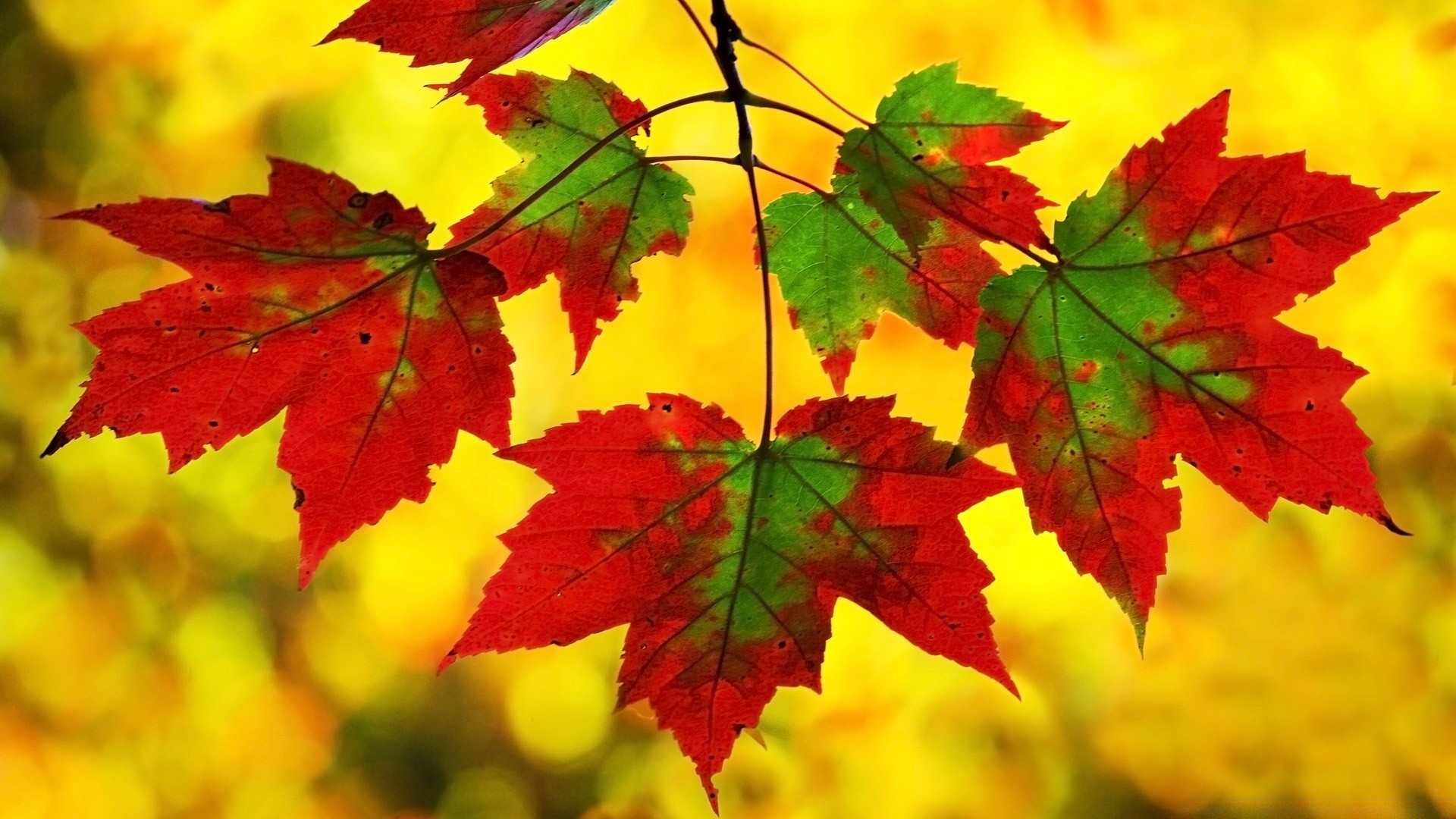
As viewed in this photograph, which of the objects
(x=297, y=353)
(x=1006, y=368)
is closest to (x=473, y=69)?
(x=297, y=353)

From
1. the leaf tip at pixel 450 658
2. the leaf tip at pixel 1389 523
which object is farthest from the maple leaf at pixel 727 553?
the leaf tip at pixel 1389 523

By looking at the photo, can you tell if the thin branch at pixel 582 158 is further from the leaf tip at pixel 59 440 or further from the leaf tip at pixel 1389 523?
the leaf tip at pixel 1389 523

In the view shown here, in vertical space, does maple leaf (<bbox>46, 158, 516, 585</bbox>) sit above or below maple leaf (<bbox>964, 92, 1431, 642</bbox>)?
above

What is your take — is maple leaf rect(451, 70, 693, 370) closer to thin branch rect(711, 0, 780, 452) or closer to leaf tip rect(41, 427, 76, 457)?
thin branch rect(711, 0, 780, 452)

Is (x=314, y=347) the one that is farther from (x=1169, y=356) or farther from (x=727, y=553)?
(x=1169, y=356)

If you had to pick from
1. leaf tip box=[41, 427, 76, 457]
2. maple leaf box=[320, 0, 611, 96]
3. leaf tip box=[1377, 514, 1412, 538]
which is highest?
maple leaf box=[320, 0, 611, 96]

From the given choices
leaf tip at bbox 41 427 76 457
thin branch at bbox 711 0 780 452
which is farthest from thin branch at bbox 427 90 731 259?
leaf tip at bbox 41 427 76 457

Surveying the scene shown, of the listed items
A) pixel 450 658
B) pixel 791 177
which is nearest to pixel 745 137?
pixel 791 177
